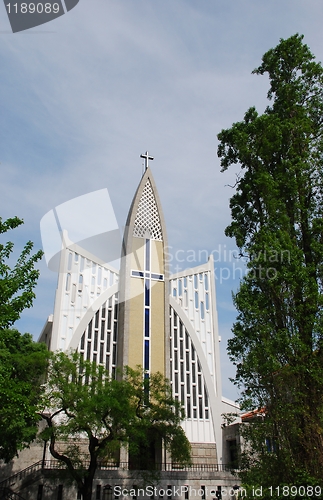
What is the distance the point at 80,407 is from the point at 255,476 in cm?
831

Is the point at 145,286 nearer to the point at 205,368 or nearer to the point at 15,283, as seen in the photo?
the point at 205,368

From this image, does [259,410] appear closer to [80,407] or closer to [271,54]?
[80,407]

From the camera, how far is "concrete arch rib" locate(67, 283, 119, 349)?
2431 centimetres

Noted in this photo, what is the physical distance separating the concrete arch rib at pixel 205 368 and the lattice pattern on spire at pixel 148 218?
4504 mm

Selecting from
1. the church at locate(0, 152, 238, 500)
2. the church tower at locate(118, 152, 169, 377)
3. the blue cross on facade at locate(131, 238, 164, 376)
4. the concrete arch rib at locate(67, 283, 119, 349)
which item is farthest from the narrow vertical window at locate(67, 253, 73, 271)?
the blue cross on facade at locate(131, 238, 164, 376)

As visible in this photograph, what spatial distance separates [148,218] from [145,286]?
4935mm

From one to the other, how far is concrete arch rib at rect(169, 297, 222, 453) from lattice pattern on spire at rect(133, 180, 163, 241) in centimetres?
450

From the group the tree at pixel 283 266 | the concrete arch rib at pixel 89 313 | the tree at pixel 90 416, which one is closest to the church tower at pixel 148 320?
the concrete arch rib at pixel 89 313

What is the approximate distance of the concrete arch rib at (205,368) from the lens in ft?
82.6

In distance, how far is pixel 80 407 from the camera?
1554cm

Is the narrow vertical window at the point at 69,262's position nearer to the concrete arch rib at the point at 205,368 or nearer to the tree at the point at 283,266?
the concrete arch rib at the point at 205,368

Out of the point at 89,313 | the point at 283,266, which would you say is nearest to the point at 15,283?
the point at 283,266

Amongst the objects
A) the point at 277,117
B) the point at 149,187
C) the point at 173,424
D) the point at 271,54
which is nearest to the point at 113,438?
the point at 173,424

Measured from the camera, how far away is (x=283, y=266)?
32.4ft
